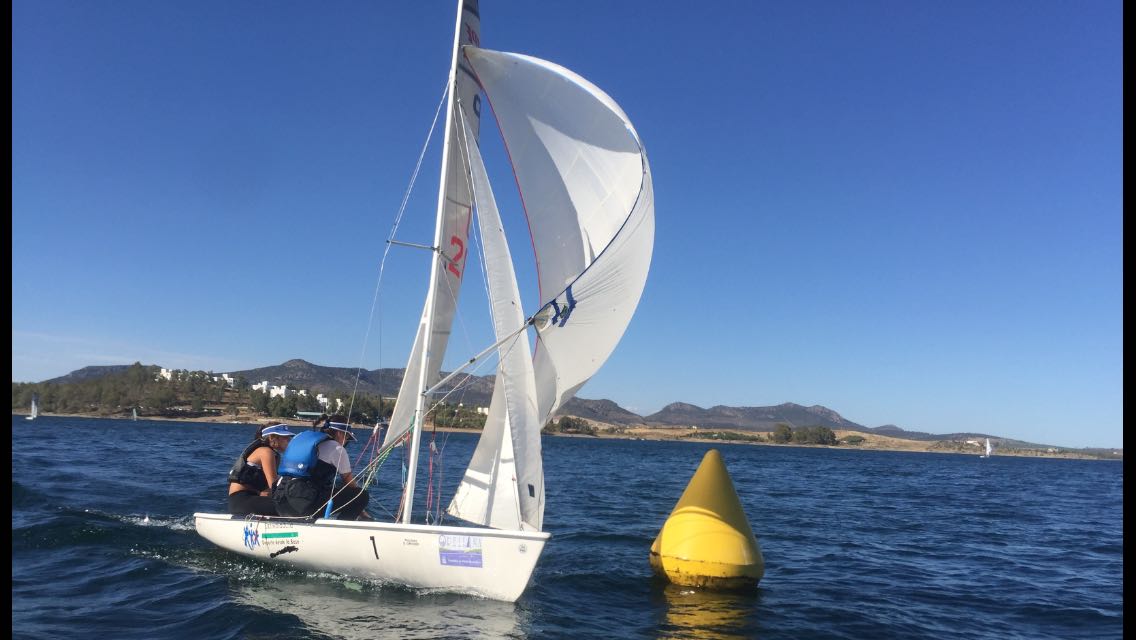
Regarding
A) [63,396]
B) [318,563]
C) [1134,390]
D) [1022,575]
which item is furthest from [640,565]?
[63,396]

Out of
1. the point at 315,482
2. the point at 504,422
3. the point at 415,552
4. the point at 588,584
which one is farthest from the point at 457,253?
the point at 588,584

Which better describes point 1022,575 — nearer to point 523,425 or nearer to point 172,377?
point 523,425

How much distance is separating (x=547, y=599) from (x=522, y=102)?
6.82 meters

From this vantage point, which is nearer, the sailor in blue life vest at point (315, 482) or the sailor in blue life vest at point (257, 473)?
the sailor in blue life vest at point (315, 482)

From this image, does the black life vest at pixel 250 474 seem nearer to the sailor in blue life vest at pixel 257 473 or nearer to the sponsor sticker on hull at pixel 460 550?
the sailor in blue life vest at pixel 257 473

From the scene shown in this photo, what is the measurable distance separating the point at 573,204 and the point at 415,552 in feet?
16.4

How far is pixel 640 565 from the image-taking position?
39.9 ft

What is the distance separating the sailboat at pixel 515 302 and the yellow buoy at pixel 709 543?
245cm

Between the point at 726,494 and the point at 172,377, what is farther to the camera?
the point at 172,377

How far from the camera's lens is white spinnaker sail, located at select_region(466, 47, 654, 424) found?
966 centimetres

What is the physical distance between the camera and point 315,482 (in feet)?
34.2

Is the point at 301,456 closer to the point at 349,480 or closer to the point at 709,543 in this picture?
the point at 349,480

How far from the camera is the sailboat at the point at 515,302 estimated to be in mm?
9211

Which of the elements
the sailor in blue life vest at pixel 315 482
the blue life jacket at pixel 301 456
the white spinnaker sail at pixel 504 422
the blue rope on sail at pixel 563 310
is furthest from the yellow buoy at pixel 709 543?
the blue life jacket at pixel 301 456
